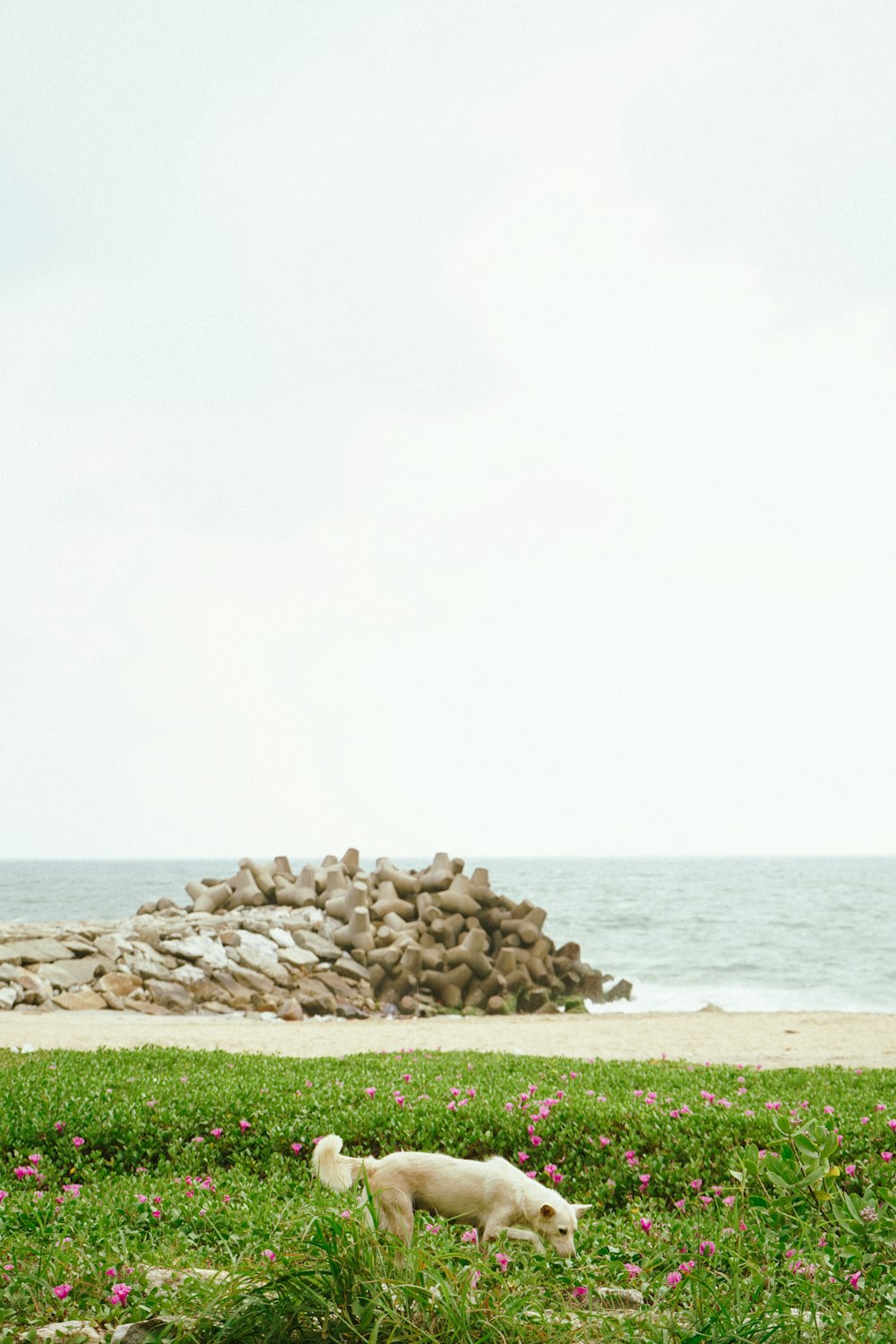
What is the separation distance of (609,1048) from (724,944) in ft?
85.8

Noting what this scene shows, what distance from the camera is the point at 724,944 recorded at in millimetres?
37562

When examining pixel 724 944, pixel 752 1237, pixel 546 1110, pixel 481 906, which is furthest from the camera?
pixel 724 944

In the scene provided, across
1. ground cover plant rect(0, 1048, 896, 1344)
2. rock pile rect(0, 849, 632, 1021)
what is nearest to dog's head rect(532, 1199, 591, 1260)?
ground cover plant rect(0, 1048, 896, 1344)

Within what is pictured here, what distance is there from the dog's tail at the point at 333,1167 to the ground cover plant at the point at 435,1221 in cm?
23

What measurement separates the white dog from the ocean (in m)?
18.2

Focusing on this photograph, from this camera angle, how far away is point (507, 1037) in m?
14.4

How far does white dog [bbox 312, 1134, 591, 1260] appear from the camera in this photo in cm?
420

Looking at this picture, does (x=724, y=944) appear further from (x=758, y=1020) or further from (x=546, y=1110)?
(x=546, y=1110)

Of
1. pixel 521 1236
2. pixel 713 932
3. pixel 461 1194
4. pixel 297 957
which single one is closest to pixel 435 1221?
pixel 461 1194

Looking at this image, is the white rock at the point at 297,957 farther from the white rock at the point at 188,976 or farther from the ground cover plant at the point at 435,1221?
the ground cover plant at the point at 435,1221

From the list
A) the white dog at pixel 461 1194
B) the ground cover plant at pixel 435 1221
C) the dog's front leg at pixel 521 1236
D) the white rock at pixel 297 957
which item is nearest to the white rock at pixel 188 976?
the white rock at pixel 297 957

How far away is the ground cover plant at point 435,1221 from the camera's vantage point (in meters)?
3.07

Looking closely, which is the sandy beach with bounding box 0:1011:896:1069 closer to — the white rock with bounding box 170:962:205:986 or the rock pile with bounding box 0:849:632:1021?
the rock pile with bounding box 0:849:632:1021

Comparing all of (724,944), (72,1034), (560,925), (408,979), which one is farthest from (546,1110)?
(560,925)
